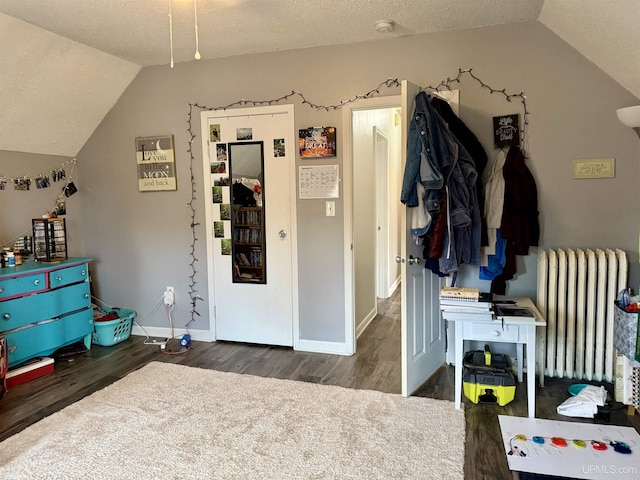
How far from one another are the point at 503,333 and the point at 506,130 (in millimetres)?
1408

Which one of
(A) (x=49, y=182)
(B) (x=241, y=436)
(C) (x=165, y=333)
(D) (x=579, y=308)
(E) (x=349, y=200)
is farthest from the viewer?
(C) (x=165, y=333)

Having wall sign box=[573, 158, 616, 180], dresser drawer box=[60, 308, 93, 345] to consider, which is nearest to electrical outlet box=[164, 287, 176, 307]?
dresser drawer box=[60, 308, 93, 345]

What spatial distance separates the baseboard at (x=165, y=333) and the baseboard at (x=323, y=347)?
0.90m

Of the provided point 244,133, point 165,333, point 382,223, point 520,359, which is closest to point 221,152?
point 244,133

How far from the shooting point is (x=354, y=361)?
3572mm

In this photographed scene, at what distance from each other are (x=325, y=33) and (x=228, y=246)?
1.89 metres

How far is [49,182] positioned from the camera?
4098 millimetres

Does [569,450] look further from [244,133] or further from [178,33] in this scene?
[178,33]

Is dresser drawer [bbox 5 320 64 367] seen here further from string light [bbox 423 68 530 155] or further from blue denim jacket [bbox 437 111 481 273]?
string light [bbox 423 68 530 155]

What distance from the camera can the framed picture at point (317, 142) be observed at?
3554 mm

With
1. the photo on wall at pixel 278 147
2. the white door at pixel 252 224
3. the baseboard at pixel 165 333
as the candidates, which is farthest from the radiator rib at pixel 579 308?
the baseboard at pixel 165 333

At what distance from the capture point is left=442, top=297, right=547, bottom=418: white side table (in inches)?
102

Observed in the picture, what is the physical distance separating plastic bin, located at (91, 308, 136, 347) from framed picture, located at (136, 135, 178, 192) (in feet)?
3.99

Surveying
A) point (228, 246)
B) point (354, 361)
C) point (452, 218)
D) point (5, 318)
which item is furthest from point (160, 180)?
point (452, 218)
